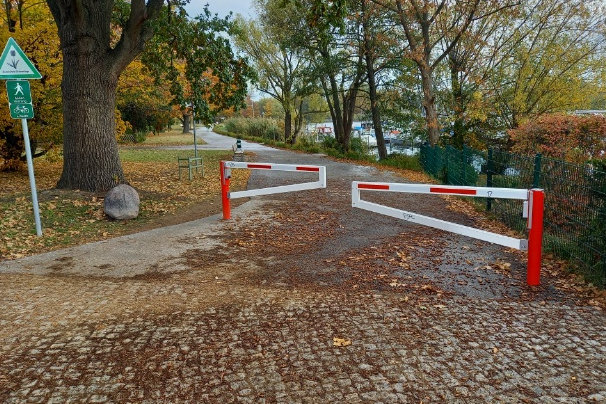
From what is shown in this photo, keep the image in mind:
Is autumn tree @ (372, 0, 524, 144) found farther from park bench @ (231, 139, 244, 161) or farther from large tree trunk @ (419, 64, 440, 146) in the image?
park bench @ (231, 139, 244, 161)

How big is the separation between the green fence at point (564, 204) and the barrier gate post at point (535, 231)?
2.23 ft

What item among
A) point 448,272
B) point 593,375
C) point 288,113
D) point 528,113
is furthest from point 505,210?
point 288,113

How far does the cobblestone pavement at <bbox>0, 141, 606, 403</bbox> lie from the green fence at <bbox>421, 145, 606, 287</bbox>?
25.7 inches

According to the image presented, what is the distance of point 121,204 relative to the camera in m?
8.55

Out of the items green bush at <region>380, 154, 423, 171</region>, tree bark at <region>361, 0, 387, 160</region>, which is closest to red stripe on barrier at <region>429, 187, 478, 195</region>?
green bush at <region>380, 154, 423, 171</region>

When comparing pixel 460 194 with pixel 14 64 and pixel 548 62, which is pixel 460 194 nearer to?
pixel 14 64

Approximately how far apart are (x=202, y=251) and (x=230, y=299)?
203 centimetres

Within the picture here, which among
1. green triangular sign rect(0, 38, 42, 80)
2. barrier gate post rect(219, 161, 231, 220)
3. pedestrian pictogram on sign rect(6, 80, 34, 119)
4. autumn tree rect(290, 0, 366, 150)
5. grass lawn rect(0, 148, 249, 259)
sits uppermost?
autumn tree rect(290, 0, 366, 150)

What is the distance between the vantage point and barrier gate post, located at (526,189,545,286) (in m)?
4.77

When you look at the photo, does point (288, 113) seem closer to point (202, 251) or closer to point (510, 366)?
point (202, 251)

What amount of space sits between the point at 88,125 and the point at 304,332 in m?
8.07

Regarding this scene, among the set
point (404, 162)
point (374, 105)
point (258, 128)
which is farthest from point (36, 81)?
point (258, 128)

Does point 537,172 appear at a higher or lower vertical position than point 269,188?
higher

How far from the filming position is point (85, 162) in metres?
9.93
